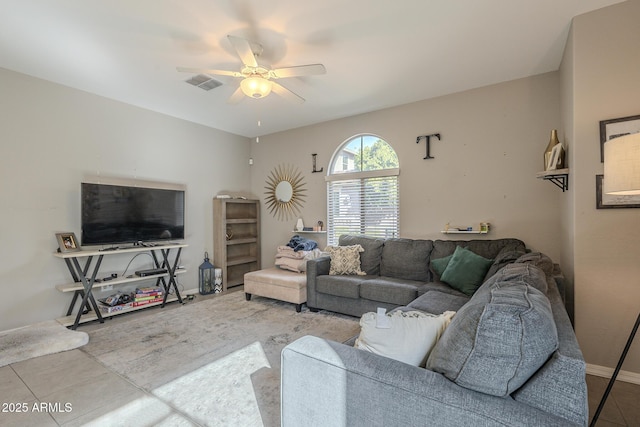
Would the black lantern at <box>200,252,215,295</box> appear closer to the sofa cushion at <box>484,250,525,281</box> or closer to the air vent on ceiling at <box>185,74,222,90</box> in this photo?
the air vent on ceiling at <box>185,74,222,90</box>

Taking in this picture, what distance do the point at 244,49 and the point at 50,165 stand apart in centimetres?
289

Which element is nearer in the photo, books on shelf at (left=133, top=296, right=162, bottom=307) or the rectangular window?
books on shelf at (left=133, top=296, right=162, bottom=307)

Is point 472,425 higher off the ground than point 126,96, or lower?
lower

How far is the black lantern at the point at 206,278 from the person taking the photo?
15.7 ft

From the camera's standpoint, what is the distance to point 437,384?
38.7 inches

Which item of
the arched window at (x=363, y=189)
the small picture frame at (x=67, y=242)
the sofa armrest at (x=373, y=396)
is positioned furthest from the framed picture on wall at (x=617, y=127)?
the small picture frame at (x=67, y=242)

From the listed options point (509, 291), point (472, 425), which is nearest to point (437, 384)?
point (472, 425)

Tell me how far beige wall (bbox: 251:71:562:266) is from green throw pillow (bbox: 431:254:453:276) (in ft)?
1.89

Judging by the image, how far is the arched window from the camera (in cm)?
432

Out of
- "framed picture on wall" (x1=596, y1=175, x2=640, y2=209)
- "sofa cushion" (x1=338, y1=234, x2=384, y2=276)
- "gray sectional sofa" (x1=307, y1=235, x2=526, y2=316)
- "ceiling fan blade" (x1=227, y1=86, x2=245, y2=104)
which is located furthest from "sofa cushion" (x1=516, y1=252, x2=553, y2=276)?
"ceiling fan blade" (x1=227, y1=86, x2=245, y2=104)

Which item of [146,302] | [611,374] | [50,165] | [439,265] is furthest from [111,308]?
[611,374]

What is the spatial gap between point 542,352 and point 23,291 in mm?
4545

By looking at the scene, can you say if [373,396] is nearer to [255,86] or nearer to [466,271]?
[466,271]

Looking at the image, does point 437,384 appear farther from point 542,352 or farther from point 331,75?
point 331,75
